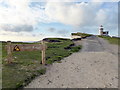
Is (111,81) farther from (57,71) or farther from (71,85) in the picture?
(57,71)

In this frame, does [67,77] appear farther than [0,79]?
Yes

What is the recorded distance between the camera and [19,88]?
8.85 m

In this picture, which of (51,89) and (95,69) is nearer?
(51,89)

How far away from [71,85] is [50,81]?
1593mm

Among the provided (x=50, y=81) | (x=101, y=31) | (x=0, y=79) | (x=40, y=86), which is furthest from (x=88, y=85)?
(x=101, y=31)

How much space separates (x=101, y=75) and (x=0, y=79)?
8.15 meters

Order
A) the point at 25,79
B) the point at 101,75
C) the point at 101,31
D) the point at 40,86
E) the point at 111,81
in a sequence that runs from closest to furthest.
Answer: the point at 40,86 < the point at 25,79 < the point at 111,81 < the point at 101,75 < the point at 101,31

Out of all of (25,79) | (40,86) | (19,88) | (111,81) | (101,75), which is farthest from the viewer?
(101,75)

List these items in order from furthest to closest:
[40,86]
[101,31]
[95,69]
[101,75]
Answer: [101,31], [95,69], [101,75], [40,86]

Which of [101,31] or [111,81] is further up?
[101,31]

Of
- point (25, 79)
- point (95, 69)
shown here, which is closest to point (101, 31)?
point (95, 69)

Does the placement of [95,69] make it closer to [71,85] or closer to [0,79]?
[71,85]

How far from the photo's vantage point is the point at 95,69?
46.0 feet

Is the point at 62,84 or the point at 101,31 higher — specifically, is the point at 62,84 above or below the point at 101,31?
below
